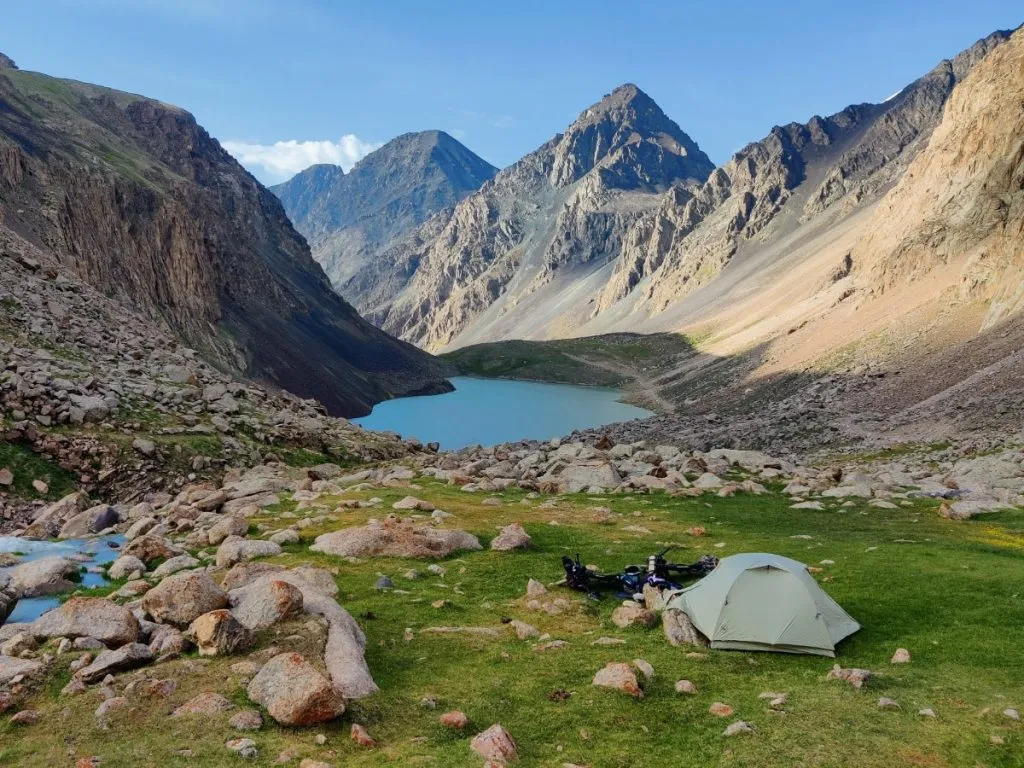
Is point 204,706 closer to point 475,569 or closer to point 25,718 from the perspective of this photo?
point 25,718

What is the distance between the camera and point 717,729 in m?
10.4

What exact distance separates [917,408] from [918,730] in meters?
50.2

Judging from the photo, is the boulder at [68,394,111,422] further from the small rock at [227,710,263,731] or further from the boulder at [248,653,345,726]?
the small rock at [227,710,263,731]

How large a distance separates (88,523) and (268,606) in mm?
12930

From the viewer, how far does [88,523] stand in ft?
72.7

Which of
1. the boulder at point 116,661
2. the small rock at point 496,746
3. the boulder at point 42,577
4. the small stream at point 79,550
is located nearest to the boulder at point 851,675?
the small rock at point 496,746

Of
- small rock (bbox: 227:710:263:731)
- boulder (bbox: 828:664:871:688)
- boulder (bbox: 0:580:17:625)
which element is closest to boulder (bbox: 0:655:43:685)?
boulder (bbox: 0:580:17:625)

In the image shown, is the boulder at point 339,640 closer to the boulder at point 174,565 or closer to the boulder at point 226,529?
the boulder at point 174,565

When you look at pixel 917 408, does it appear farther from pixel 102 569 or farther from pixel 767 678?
pixel 102 569

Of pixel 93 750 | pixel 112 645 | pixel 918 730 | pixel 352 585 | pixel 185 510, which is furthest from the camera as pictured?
pixel 185 510

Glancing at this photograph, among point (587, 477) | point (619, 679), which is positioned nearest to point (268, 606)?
point (619, 679)

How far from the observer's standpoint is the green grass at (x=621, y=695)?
9516 mm

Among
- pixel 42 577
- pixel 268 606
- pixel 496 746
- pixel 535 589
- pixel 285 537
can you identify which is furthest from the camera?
pixel 285 537

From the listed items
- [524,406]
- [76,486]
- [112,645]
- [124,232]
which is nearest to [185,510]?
[76,486]
